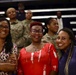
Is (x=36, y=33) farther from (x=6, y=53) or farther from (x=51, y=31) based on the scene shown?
(x=51, y=31)

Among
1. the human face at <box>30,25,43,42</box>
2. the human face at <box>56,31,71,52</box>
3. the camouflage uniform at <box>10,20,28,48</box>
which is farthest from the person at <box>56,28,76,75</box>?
the camouflage uniform at <box>10,20,28,48</box>

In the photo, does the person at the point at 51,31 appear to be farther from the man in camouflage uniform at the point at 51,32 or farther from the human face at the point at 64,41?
the human face at the point at 64,41

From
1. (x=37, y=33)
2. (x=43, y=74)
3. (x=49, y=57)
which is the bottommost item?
(x=43, y=74)

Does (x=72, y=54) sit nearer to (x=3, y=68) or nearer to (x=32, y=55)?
(x=32, y=55)

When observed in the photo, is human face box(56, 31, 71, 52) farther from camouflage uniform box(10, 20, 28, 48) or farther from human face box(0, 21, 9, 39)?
camouflage uniform box(10, 20, 28, 48)

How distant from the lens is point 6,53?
3.47 m

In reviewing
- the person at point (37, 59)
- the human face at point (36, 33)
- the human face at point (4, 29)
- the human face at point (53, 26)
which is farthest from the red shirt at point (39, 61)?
the human face at point (53, 26)

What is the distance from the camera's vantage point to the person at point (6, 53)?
10.6 feet

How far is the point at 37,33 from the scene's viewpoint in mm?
3648

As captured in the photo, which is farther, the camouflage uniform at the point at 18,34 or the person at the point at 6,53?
the camouflage uniform at the point at 18,34

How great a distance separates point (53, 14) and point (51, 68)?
5150 mm

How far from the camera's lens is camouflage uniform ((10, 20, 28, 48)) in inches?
214

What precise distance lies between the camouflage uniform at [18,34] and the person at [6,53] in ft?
5.85

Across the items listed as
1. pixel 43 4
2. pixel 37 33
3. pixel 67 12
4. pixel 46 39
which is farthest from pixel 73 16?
pixel 37 33
